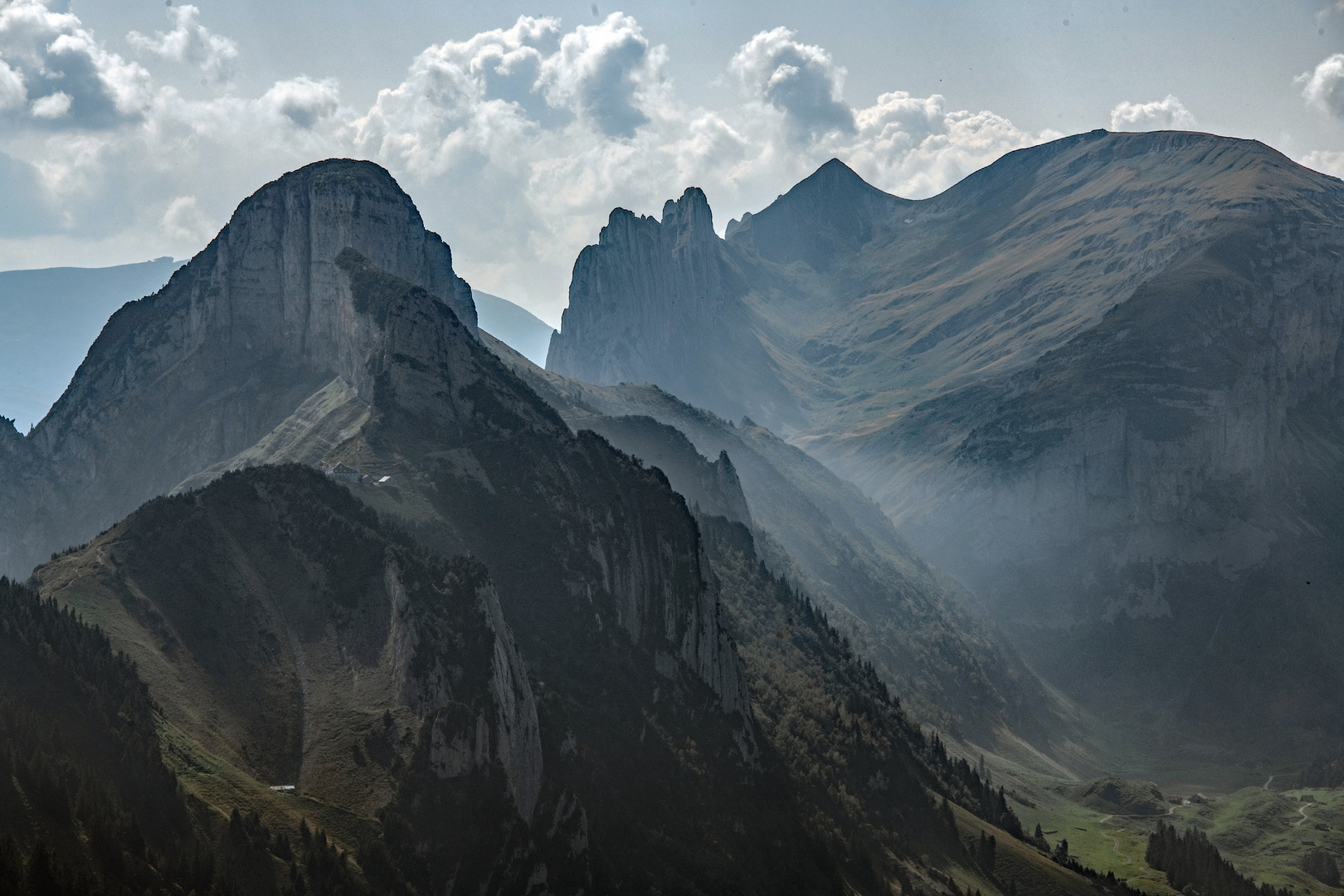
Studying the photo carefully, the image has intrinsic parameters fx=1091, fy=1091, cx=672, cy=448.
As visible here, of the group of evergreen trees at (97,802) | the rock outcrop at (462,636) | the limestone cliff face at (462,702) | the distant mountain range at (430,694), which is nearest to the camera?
the group of evergreen trees at (97,802)

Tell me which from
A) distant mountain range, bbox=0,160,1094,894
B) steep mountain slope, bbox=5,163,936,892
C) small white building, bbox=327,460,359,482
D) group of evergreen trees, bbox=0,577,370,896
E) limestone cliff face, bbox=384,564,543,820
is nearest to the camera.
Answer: group of evergreen trees, bbox=0,577,370,896

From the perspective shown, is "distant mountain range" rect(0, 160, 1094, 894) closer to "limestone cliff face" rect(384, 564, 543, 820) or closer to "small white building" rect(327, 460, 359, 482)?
"limestone cliff face" rect(384, 564, 543, 820)

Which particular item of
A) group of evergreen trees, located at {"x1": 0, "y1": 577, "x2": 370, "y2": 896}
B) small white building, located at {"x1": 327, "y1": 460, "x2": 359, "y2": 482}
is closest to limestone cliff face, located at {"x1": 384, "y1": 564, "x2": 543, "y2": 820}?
group of evergreen trees, located at {"x1": 0, "y1": 577, "x2": 370, "y2": 896}

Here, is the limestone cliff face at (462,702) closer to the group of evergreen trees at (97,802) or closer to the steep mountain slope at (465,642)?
the steep mountain slope at (465,642)

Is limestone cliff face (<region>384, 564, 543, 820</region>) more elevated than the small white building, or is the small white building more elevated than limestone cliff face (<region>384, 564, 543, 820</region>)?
the small white building

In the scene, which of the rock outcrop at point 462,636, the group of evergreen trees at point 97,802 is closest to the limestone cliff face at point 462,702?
the rock outcrop at point 462,636

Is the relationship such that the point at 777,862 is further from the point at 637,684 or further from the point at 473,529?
the point at 473,529

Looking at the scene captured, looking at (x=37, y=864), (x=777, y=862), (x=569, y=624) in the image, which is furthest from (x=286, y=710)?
(x=777, y=862)

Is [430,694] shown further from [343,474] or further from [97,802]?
[343,474]
